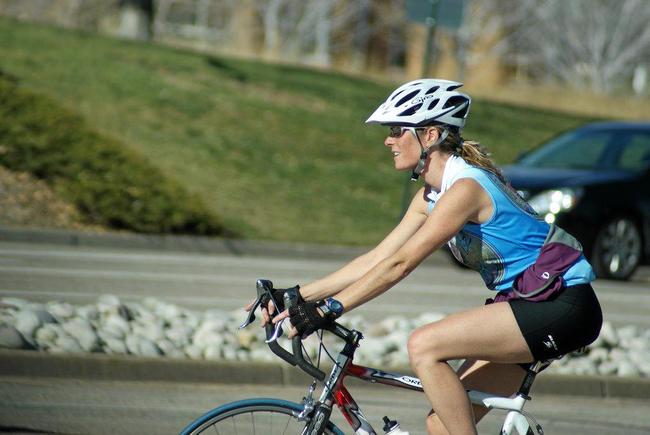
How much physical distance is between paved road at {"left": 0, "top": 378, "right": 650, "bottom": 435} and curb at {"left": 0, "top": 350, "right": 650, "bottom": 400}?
0.06 metres

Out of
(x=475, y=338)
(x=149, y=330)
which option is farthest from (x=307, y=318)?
(x=149, y=330)

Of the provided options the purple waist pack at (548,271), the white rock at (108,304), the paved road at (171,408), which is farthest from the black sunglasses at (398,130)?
the white rock at (108,304)

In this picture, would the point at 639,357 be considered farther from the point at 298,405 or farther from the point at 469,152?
the point at 298,405

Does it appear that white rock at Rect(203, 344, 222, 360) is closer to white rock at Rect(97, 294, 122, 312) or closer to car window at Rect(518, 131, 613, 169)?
white rock at Rect(97, 294, 122, 312)

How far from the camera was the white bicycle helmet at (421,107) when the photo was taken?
4.39 metres

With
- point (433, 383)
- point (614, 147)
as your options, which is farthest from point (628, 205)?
point (433, 383)

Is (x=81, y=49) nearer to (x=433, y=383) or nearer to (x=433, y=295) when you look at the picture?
(x=433, y=295)

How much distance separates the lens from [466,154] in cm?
453

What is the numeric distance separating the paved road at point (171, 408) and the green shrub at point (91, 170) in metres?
8.17

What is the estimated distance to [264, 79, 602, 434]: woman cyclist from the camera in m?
4.21

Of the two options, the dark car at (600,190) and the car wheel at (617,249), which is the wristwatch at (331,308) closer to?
the dark car at (600,190)

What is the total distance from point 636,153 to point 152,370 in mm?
9274

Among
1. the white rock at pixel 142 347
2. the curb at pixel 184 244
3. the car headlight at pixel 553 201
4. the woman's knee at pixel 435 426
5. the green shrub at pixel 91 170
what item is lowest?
the curb at pixel 184 244

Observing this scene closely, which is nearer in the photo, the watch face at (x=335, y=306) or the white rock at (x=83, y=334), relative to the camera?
the watch face at (x=335, y=306)
